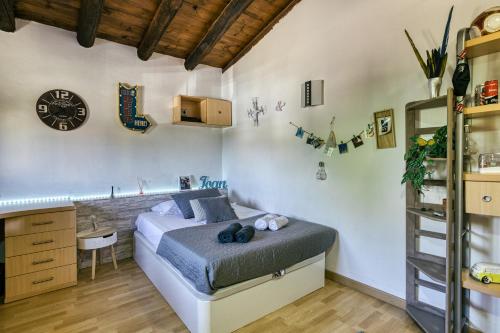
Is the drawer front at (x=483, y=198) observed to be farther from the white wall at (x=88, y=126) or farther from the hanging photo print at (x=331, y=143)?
the white wall at (x=88, y=126)

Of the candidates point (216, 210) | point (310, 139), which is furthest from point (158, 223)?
point (310, 139)

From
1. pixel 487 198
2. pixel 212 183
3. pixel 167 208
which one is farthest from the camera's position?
pixel 212 183

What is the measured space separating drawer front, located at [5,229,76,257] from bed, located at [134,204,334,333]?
76 cm

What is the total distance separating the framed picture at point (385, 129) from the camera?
232cm

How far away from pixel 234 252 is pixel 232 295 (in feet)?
1.08

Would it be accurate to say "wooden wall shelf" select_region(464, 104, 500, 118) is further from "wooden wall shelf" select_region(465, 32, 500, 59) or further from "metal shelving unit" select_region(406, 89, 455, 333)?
"wooden wall shelf" select_region(465, 32, 500, 59)

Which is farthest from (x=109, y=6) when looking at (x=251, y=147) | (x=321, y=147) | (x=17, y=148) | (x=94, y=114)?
(x=321, y=147)

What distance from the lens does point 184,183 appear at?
13.2ft

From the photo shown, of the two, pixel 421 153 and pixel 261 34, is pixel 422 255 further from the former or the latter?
pixel 261 34

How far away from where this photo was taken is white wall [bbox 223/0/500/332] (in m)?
2.19

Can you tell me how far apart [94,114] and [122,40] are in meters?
1.07

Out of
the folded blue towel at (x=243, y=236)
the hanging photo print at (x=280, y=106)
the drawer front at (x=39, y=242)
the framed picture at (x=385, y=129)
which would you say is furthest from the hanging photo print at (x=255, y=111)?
the drawer front at (x=39, y=242)

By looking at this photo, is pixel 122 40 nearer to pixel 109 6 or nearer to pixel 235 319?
pixel 109 6

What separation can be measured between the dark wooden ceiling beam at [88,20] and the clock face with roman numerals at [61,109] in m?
0.66
